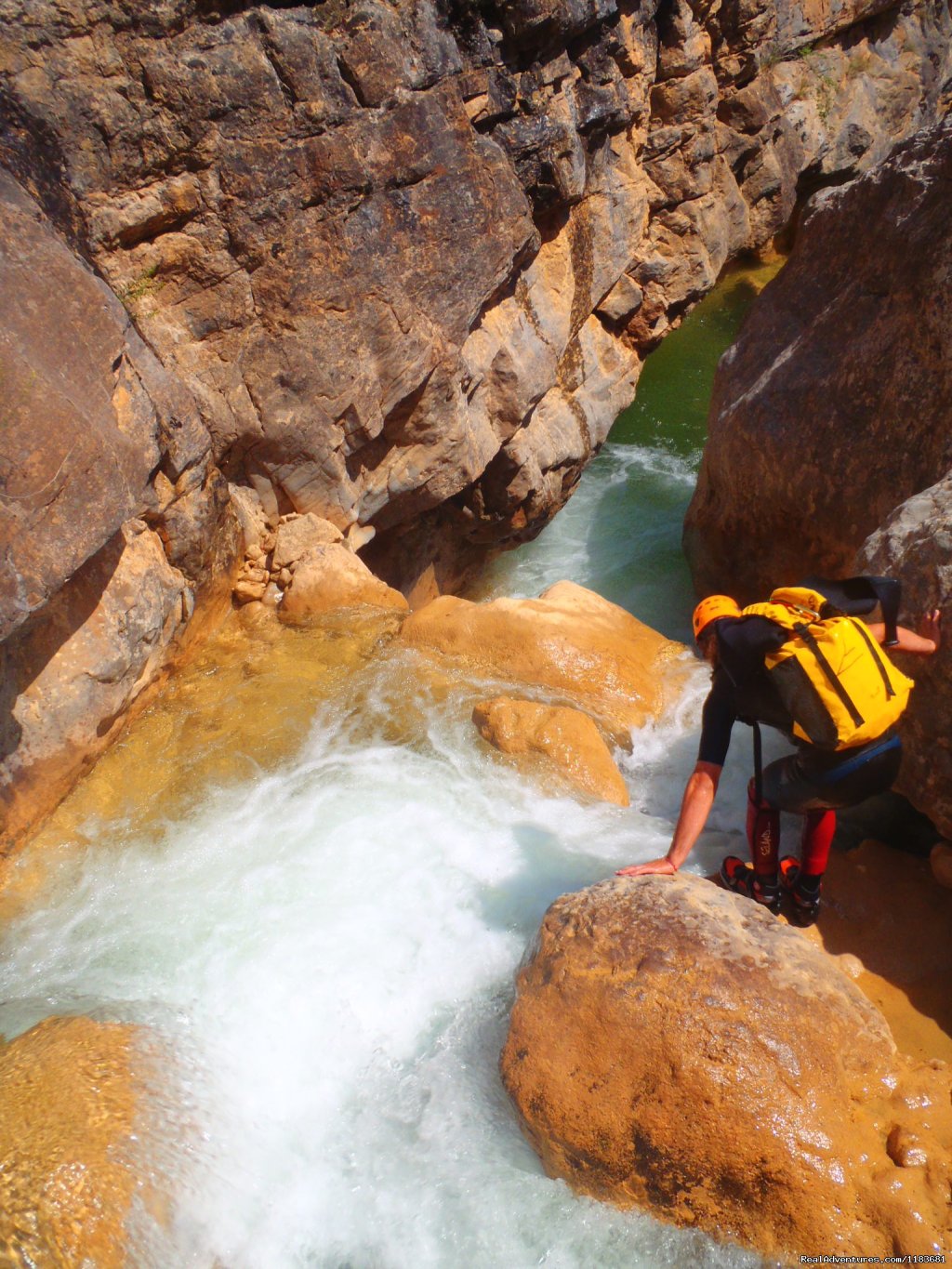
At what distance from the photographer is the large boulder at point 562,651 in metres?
5.05

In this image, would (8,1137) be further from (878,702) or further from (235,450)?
(235,450)

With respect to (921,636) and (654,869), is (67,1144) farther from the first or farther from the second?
(921,636)

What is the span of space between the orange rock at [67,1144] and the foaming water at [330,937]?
4.4 inches

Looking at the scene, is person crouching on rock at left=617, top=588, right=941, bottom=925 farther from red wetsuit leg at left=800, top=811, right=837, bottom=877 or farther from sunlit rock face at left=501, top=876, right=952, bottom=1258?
sunlit rock face at left=501, top=876, right=952, bottom=1258

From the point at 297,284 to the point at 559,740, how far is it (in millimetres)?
3305

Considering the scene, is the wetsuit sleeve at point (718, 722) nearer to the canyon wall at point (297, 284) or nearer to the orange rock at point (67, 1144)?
the orange rock at point (67, 1144)

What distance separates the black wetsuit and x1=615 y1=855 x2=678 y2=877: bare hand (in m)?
0.39

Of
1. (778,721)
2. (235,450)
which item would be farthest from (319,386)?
(778,721)

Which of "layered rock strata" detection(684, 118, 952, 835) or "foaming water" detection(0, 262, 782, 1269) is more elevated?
"layered rock strata" detection(684, 118, 952, 835)

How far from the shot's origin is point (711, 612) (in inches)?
124

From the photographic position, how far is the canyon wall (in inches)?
160

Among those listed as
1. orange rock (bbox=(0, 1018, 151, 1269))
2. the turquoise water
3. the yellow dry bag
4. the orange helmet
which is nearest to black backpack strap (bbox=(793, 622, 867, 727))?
the yellow dry bag

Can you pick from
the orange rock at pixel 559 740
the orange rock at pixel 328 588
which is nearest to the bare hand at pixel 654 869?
the orange rock at pixel 559 740

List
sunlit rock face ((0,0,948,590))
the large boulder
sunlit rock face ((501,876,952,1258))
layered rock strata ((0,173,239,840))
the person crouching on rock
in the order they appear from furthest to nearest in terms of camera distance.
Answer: the large boulder, sunlit rock face ((0,0,948,590)), layered rock strata ((0,173,239,840)), the person crouching on rock, sunlit rock face ((501,876,952,1258))
